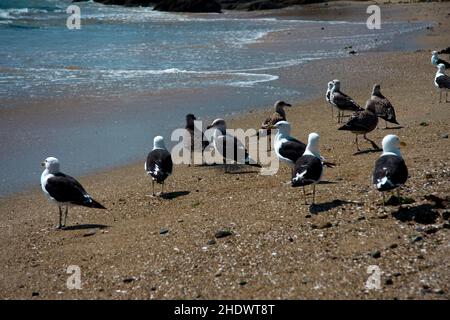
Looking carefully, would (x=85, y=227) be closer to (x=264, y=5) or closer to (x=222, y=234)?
(x=222, y=234)

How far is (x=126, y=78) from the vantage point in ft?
69.6

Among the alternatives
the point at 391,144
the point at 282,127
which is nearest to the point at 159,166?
the point at 282,127

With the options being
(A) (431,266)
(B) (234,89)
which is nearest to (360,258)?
(A) (431,266)

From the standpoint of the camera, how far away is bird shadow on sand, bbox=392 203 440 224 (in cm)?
752

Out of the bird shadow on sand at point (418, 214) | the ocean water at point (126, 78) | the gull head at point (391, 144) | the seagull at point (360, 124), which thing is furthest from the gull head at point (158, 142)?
the bird shadow on sand at point (418, 214)

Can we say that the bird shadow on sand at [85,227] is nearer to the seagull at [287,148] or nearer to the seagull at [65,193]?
the seagull at [65,193]

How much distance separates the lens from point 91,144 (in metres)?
13.5

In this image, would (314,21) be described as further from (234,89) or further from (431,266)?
(431,266)

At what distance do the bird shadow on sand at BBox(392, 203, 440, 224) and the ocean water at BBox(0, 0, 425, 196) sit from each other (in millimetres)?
6121

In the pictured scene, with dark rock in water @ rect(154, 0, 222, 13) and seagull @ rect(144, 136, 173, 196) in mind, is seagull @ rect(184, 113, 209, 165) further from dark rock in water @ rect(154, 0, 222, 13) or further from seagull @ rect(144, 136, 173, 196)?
dark rock in water @ rect(154, 0, 222, 13)

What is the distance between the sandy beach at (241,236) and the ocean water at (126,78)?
6.62ft

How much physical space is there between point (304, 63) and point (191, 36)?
38.7ft

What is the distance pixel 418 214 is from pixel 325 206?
1285mm
